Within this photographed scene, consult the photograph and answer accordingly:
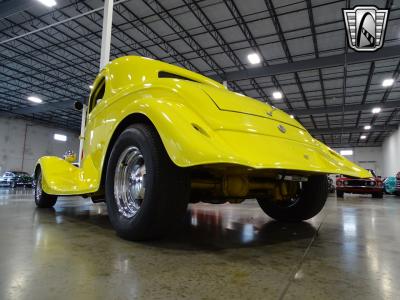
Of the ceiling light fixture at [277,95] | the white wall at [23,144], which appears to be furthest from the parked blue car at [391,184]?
the white wall at [23,144]

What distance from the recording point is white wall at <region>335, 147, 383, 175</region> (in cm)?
3656

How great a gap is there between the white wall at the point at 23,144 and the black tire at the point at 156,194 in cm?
2940

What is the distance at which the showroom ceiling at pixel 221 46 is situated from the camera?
1116cm

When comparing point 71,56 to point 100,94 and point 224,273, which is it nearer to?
point 100,94

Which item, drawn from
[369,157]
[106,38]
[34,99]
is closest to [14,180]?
[34,99]

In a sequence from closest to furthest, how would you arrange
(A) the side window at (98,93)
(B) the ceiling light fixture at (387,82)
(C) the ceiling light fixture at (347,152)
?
(A) the side window at (98,93), (B) the ceiling light fixture at (387,82), (C) the ceiling light fixture at (347,152)

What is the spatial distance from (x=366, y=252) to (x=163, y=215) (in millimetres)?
1442

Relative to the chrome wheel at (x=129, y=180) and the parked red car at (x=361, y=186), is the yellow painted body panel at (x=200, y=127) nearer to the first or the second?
the chrome wheel at (x=129, y=180)

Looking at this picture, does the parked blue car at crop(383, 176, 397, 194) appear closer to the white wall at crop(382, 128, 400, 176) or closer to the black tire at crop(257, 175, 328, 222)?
the white wall at crop(382, 128, 400, 176)

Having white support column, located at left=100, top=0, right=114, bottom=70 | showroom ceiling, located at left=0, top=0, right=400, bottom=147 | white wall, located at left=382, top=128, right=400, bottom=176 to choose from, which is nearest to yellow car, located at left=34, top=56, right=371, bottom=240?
white support column, located at left=100, top=0, right=114, bottom=70

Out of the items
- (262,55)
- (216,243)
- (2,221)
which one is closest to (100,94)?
(2,221)

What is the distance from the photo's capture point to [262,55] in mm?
14469

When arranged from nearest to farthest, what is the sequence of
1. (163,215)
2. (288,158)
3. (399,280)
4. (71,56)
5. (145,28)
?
(399,280), (163,215), (288,158), (145,28), (71,56)

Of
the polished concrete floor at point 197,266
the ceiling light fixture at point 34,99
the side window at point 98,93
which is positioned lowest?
the polished concrete floor at point 197,266
